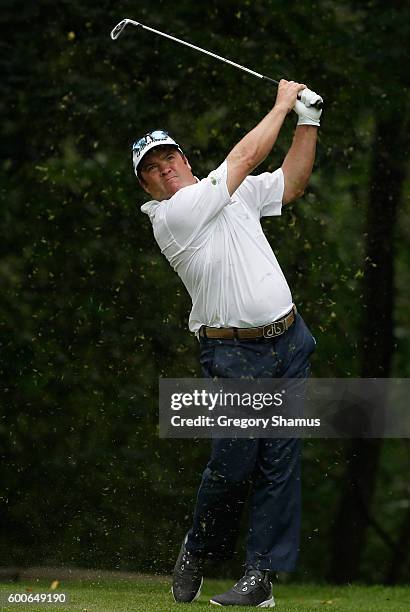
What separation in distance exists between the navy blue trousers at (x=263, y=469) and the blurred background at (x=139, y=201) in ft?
10.0

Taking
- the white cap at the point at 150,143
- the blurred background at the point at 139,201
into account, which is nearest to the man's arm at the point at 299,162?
the white cap at the point at 150,143

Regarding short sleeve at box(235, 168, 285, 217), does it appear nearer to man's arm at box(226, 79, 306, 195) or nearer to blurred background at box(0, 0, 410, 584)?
man's arm at box(226, 79, 306, 195)

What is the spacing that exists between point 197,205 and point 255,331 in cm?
58

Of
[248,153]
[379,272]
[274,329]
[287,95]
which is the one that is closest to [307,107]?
[287,95]

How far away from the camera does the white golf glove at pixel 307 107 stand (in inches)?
217

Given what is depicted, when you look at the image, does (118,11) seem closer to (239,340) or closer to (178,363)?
(178,363)

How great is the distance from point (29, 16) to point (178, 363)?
2753mm

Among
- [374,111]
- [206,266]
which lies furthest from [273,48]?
[206,266]

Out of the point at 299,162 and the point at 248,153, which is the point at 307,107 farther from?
the point at 248,153

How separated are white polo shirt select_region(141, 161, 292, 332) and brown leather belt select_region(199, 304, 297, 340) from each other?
21 millimetres

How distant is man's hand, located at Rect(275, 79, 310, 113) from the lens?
17.7 feet

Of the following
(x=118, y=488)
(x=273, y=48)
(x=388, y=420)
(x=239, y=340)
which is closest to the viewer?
(x=239, y=340)

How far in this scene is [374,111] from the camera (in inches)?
339

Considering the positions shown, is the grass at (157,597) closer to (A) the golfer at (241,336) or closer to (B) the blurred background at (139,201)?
(A) the golfer at (241,336)
